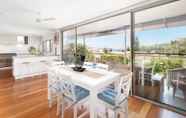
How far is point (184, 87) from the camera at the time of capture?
256cm

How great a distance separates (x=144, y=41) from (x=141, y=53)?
289 millimetres

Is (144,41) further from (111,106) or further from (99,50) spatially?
(111,106)

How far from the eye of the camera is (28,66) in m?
5.49

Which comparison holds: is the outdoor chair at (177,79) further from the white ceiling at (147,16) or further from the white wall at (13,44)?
the white wall at (13,44)

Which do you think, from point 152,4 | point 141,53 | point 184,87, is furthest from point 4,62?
point 184,87

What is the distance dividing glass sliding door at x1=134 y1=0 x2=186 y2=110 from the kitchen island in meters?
3.57

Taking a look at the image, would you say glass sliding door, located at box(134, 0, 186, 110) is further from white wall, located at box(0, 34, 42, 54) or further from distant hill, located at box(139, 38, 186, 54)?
white wall, located at box(0, 34, 42, 54)

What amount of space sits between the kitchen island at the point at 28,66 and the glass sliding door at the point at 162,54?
11.7 feet

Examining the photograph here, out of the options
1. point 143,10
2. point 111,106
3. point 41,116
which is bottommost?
point 41,116

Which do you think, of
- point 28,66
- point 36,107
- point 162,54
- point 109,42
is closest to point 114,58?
point 109,42

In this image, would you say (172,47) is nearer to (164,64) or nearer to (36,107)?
(164,64)

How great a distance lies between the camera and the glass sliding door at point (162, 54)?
8.41ft

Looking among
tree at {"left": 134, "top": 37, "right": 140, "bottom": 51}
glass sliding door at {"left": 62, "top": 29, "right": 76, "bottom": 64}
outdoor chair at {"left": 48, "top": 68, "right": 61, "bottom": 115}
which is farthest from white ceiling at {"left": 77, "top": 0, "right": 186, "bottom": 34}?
outdoor chair at {"left": 48, "top": 68, "right": 61, "bottom": 115}

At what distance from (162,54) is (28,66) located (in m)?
4.94
